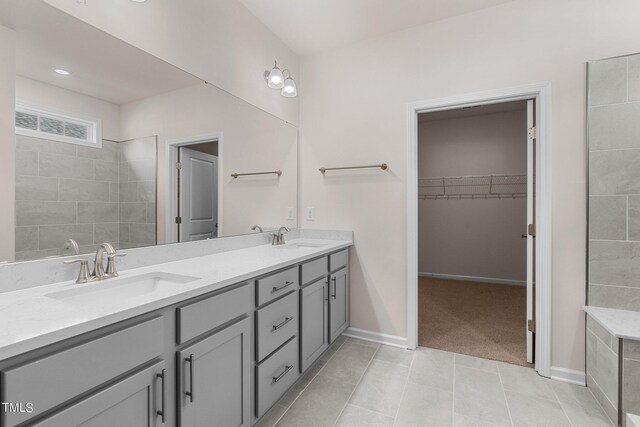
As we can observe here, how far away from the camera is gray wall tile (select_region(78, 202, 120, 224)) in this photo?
54.6 inches

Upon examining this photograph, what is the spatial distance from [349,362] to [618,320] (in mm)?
1635

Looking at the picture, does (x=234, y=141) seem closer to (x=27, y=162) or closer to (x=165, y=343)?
(x=27, y=162)

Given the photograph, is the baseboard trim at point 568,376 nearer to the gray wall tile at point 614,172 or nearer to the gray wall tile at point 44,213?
the gray wall tile at point 614,172

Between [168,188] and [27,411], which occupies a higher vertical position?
[168,188]

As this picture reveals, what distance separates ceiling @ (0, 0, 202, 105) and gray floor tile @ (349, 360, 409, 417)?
2.09 m

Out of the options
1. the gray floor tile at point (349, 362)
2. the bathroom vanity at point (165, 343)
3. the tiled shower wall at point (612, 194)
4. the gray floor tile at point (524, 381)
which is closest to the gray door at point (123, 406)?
the bathroom vanity at point (165, 343)

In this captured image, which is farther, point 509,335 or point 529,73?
point 509,335

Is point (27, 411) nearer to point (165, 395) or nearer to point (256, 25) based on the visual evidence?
point (165, 395)

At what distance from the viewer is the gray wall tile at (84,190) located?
1329mm

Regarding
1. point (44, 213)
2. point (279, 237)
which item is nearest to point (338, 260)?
point (279, 237)

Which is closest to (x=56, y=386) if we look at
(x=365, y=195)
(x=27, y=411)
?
(x=27, y=411)

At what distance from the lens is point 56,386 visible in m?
0.79

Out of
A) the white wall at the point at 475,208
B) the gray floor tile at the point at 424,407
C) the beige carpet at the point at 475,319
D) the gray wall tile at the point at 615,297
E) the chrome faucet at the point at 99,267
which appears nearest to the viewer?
the chrome faucet at the point at 99,267

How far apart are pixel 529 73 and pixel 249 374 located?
8.38 feet
